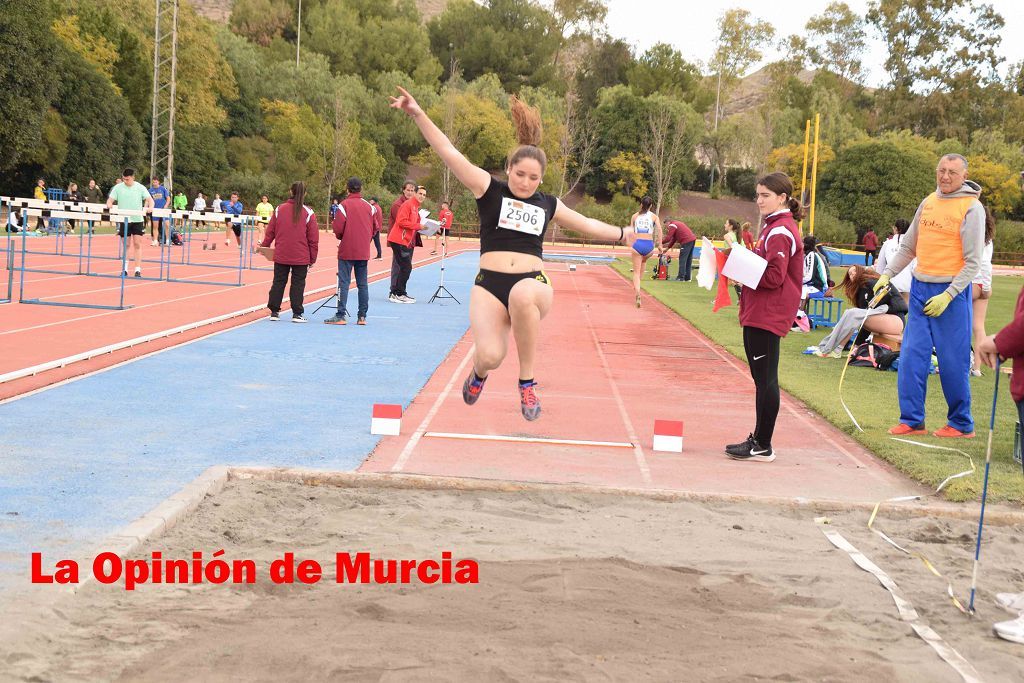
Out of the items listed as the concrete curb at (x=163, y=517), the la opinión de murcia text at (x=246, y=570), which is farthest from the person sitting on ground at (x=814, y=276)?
the la opinión de murcia text at (x=246, y=570)

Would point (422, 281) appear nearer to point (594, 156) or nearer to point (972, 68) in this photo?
point (594, 156)

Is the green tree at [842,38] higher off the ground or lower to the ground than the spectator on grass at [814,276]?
higher

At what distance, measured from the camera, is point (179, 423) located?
319 inches

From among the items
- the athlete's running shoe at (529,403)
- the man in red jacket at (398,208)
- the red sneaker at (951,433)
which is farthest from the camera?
the man in red jacket at (398,208)

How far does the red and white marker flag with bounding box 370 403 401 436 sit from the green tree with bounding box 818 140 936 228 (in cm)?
6783

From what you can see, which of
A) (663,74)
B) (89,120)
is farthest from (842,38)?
(89,120)

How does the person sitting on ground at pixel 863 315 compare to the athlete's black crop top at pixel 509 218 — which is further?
the person sitting on ground at pixel 863 315

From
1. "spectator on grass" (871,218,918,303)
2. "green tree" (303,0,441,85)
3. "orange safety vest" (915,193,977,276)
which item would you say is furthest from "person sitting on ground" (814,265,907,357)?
"green tree" (303,0,441,85)

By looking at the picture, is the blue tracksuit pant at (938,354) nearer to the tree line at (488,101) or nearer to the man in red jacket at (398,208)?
the man in red jacket at (398,208)

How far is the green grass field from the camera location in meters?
7.32

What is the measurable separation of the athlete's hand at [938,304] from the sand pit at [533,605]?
247 cm

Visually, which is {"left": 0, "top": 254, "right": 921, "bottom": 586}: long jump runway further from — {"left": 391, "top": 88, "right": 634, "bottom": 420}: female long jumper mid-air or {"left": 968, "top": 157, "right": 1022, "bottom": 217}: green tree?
{"left": 968, "top": 157, "right": 1022, "bottom": 217}: green tree

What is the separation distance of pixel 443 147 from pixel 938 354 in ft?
14.8

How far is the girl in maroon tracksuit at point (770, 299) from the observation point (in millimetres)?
7496
